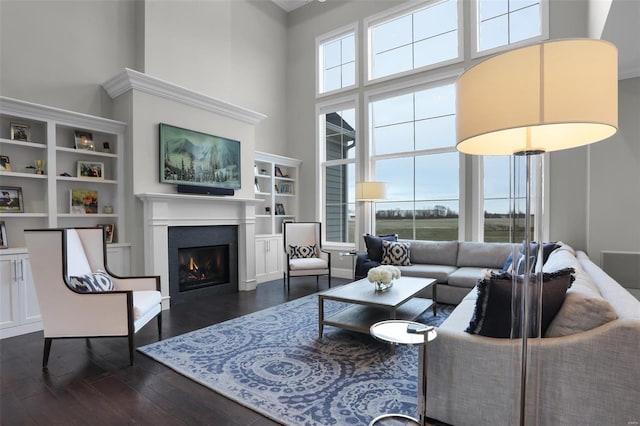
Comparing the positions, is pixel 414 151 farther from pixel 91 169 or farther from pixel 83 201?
pixel 83 201

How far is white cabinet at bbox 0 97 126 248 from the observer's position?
3.38 meters

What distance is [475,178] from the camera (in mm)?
4844

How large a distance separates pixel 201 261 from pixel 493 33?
548cm

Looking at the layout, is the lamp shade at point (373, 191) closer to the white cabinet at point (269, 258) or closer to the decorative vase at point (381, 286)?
the white cabinet at point (269, 258)

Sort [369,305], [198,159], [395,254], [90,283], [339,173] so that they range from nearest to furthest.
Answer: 1. [90,283]
2. [369,305]
3. [198,159]
4. [395,254]
5. [339,173]

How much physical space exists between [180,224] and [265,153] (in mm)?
2206

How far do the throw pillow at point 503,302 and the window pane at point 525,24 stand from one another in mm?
4386

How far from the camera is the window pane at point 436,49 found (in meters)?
5.09

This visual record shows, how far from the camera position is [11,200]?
3367 mm

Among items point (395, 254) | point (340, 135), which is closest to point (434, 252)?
point (395, 254)

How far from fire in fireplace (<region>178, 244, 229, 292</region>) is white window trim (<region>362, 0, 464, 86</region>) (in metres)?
3.91

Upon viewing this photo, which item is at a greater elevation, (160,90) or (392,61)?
(392,61)

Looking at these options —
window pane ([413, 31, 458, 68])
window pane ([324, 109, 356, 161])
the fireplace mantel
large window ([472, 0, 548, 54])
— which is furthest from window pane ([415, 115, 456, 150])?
the fireplace mantel

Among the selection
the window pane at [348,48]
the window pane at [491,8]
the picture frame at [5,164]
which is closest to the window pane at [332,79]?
the window pane at [348,48]
